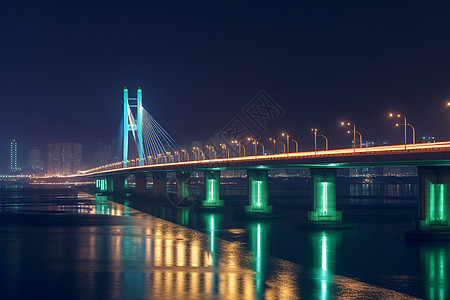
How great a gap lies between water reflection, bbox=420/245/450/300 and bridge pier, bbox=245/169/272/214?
35.9m

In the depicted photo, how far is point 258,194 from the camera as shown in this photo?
289 feet

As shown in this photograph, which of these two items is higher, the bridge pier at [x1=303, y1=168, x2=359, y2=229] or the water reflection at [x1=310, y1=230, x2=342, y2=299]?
the bridge pier at [x1=303, y1=168, x2=359, y2=229]

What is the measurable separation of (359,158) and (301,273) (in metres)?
20.6

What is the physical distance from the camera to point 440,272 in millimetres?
42000

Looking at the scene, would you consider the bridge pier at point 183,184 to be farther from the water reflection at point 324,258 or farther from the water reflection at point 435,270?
the water reflection at point 435,270

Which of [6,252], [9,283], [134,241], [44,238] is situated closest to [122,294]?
[9,283]

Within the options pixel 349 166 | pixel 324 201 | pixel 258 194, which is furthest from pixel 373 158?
pixel 258 194

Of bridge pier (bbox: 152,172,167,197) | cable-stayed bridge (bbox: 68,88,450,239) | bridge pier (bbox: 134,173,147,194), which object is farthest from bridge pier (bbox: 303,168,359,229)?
bridge pier (bbox: 134,173,147,194)

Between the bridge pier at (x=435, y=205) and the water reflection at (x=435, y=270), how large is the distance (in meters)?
3.71

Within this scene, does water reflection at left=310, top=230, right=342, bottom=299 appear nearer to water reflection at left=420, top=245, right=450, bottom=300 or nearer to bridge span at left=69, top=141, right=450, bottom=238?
bridge span at left=69, top=141, right=450, bottom=238

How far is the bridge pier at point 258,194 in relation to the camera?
8719cm

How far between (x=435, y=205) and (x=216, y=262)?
23.4 metres

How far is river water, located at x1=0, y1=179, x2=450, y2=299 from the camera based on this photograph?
34.3 meters

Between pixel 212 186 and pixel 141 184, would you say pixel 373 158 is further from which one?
pixel 141 184
